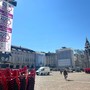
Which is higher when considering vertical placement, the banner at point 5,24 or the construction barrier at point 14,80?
the banner at point 5,24

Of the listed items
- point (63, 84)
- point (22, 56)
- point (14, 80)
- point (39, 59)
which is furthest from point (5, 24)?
point (39, 59)

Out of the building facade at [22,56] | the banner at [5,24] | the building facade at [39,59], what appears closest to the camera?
the banner at [5,24]

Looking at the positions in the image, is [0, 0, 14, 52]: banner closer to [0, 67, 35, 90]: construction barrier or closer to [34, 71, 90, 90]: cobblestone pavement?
[0, 67, 35, 90]: construction barrier

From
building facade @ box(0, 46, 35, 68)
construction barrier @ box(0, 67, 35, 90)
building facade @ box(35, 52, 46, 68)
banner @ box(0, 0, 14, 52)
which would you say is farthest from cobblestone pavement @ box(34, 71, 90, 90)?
building facade @ box(35, 52, 46, 68)

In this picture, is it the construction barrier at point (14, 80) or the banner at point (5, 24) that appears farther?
the banner at point (5, 24)

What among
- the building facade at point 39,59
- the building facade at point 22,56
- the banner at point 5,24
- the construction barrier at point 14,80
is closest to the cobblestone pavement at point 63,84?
the construction barrier at point 14,80

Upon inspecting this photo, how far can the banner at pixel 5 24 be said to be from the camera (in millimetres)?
6070

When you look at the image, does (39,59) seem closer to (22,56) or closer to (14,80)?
(22,56)

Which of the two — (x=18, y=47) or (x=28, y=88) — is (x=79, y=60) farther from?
(x=28, y=88)

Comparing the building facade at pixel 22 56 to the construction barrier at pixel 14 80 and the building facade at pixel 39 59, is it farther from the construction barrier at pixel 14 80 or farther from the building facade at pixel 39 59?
the construction barrier at pixel 14 80

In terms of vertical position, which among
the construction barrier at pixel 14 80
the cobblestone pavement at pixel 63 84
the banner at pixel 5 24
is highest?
the banner at pixel 5 24

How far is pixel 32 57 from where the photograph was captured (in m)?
141

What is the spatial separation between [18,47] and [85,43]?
178ft

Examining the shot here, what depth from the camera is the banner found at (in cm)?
607
